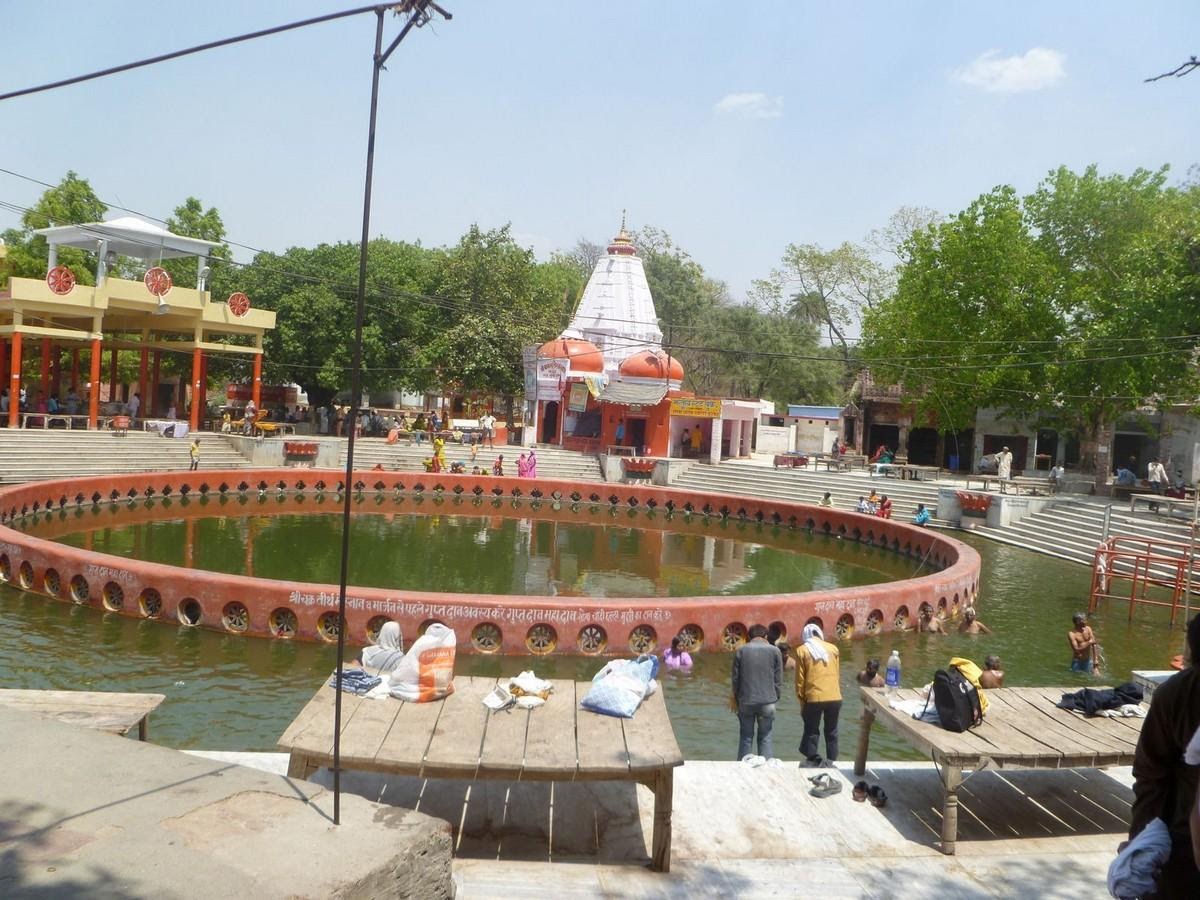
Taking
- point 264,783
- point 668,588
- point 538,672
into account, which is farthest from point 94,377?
point 264,783

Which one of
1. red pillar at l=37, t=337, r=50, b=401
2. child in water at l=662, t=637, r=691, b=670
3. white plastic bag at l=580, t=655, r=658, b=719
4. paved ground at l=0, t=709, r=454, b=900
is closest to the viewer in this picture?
paved ground at l=0, t=709, r=454, b=900

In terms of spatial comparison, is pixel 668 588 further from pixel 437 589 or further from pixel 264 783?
pixel 264 783

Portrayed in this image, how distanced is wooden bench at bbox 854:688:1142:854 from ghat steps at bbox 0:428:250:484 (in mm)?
28886

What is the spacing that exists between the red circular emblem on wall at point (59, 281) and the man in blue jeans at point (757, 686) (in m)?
33.4

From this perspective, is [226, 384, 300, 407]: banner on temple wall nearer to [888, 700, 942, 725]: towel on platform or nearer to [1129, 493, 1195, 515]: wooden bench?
[1129, 493, 1195, 515]: wooden bench

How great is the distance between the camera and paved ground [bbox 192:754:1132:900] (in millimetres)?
6367

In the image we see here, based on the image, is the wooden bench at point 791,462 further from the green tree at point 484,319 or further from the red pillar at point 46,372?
the red pillar at point 46,372

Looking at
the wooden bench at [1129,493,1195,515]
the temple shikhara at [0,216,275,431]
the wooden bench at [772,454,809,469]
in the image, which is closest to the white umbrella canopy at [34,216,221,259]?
the temple shikhara at [0,216,275,431]

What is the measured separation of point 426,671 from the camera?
7.58 meters

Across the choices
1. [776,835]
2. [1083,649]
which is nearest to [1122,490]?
[1083,649]

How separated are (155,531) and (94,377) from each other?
1331cm

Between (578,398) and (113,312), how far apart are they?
20.0m

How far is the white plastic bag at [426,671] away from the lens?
757 cm

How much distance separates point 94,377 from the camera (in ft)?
111
